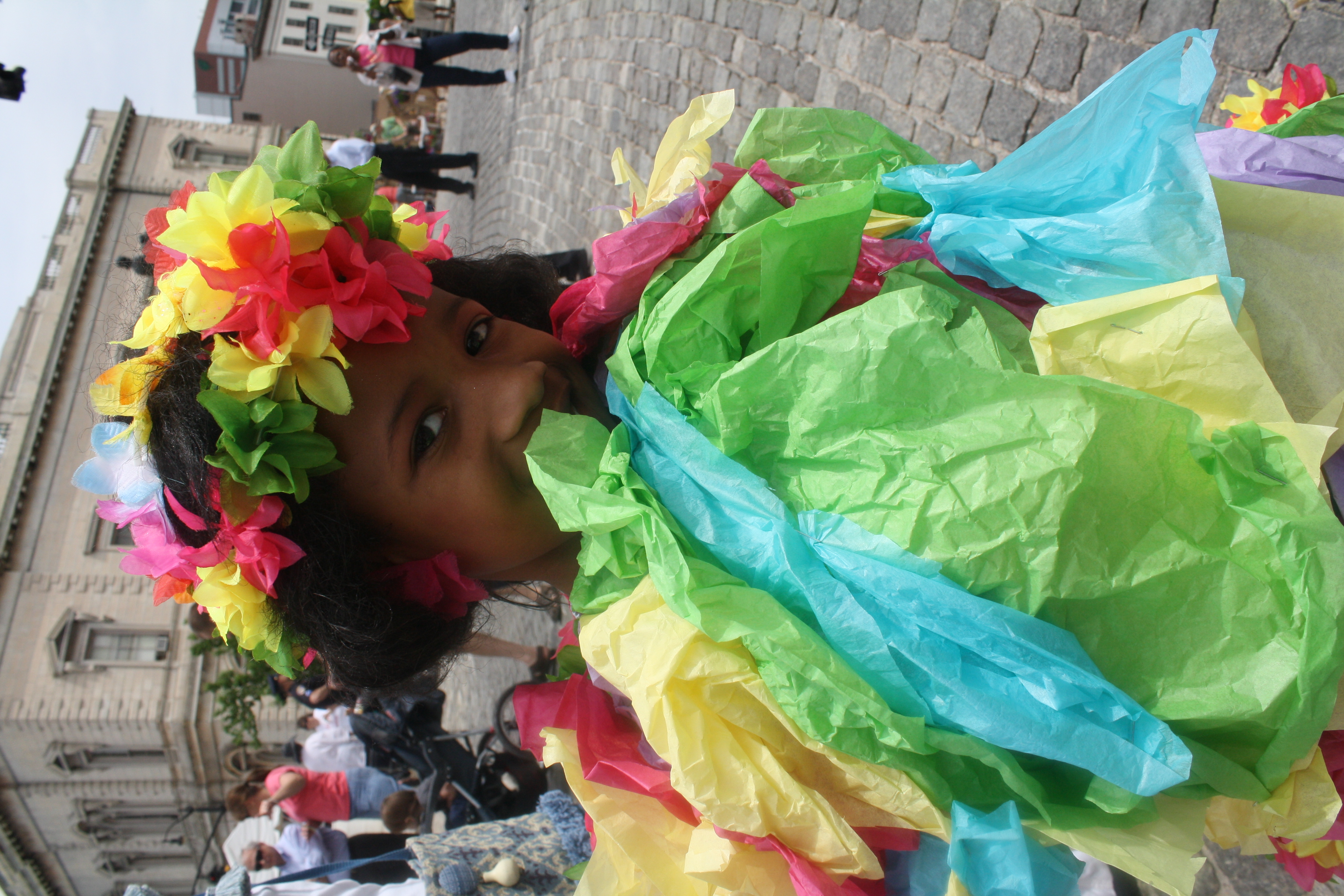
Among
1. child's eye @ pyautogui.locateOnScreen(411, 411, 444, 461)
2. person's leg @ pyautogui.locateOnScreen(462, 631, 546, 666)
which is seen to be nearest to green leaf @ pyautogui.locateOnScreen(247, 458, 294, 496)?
child's eye @ pyautogui.locateOnScreen(411, 411, 444, 461)

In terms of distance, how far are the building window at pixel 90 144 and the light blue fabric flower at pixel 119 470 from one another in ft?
74.3

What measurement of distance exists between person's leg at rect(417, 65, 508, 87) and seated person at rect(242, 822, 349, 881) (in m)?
6.96

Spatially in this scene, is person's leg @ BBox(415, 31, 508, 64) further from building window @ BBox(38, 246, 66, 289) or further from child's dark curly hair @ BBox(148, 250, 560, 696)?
building window @ BBox(38, 246, 66, 289)

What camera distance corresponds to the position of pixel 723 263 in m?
1.40

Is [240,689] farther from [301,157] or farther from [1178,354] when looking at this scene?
[1178,354]

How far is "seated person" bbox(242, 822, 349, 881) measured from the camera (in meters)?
5.19

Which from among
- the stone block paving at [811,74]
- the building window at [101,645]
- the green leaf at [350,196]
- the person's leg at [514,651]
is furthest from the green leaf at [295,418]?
the building window at [101,645]

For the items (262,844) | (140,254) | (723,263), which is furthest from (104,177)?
(723,263)

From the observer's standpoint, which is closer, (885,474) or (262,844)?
(885,474)

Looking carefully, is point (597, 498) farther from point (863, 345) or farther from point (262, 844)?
point (262, 844)

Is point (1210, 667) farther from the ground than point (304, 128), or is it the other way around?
point (304, 128)

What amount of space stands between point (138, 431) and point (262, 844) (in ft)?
17.7

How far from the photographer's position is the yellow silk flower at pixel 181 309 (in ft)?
4.83

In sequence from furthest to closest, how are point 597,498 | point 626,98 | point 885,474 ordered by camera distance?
1. point 626,98
2. point 597,498
3. point 885,474
